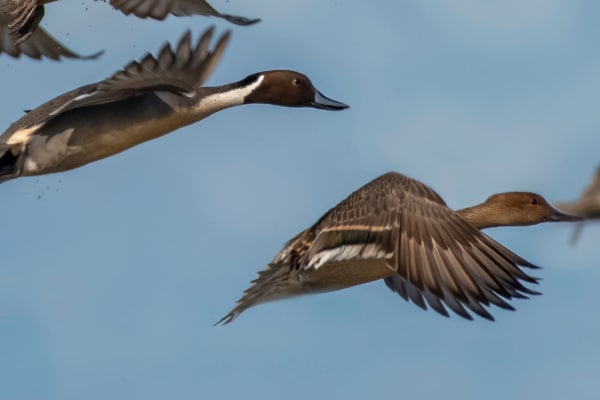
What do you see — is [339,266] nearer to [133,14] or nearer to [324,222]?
[324,222]

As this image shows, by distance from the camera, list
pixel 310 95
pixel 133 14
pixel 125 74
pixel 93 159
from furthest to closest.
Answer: pixel 133 14 → pixel 310 95 → pixel 93 159 → pixel 125 74

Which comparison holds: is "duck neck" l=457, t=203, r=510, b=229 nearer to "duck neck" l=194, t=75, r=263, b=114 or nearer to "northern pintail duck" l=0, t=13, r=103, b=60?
"duck neck" l=194, t=75, r=263, b=114

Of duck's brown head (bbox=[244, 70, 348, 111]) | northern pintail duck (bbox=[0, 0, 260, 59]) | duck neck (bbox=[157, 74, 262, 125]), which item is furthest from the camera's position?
northern pintail duck (bbox=[0, 0, 260, 59])

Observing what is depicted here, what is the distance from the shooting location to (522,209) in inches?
456

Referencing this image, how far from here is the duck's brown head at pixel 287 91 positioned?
35.6 ft

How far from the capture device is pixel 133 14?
1194 cm

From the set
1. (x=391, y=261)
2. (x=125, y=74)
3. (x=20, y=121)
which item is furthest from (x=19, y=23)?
(x=391, y=261)

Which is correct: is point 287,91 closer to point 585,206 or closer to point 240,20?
point 240,20

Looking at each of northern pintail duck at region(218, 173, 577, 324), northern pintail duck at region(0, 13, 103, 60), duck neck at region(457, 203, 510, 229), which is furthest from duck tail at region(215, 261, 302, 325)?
northern pintail duck at region(0, 13, 103, 60)

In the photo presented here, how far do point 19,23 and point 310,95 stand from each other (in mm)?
2300

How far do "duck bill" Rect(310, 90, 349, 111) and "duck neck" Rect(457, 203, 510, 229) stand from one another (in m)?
1.08

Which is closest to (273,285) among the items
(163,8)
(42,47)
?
(163,8)

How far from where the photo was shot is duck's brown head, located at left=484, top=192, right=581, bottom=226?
11.5 metres

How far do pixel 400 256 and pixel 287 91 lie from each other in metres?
1.54
